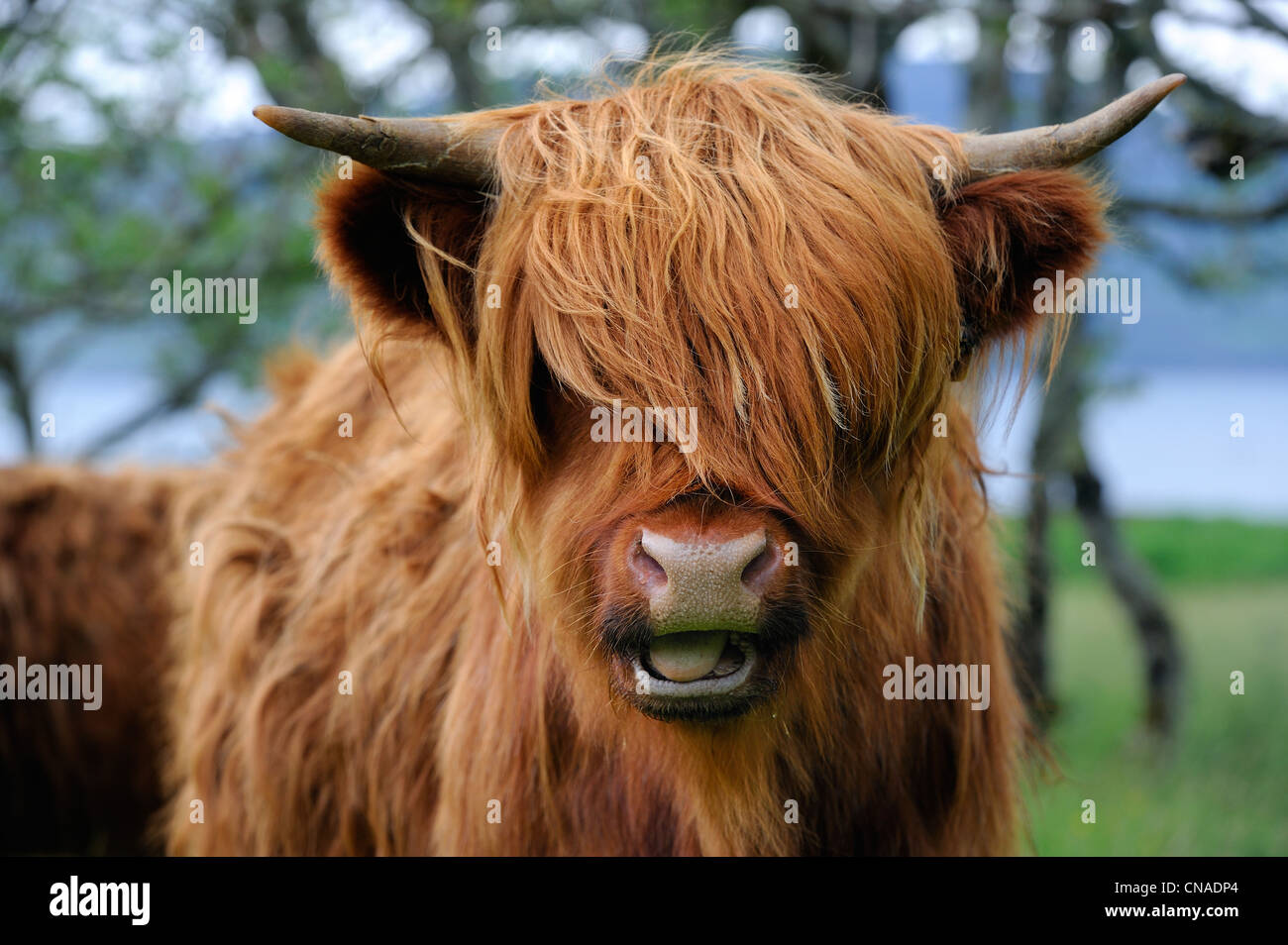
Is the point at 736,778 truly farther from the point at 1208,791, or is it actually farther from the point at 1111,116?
the point at 1208,791

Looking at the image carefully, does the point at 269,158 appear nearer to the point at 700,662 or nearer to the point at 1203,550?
the point at 700,662

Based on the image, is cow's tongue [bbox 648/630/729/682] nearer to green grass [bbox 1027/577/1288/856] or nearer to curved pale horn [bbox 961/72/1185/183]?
curved pale horn [bbox 961/72/1185/183]

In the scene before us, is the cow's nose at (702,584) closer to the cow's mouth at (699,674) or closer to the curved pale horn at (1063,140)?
the cow's mouth at (699,674)

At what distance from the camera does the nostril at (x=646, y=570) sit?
197 centimetres

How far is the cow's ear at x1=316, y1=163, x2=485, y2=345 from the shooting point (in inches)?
88.7

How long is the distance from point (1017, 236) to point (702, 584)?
3.29ft

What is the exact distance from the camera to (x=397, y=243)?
235cm

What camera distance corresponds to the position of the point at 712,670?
2055mm

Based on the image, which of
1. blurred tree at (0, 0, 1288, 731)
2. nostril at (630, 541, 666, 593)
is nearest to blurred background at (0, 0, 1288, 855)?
blurred tree at (0, 0, 1288, 731)

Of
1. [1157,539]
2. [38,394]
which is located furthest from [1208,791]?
[1157,539]

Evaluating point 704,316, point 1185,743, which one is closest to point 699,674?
point 704,316

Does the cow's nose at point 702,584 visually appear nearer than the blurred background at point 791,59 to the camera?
Yes

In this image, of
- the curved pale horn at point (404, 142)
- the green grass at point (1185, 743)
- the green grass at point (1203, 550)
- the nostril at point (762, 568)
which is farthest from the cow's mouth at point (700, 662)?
the green grass at point (1203, 550)

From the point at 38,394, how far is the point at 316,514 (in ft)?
16.1
